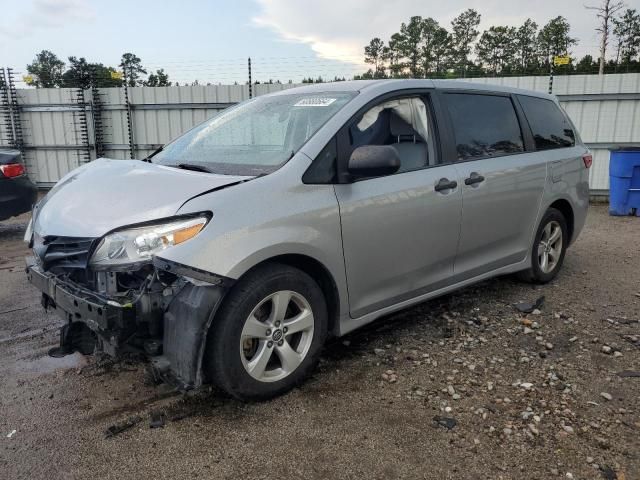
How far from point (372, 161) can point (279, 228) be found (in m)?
Result: 0.68

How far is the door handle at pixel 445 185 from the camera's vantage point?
139 inches

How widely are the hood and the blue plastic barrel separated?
7.87 meters

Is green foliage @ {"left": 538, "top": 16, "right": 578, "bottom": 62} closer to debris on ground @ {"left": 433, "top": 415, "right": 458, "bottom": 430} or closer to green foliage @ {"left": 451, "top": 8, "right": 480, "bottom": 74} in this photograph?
green foliage @ {"left": 451, "top": 8, "right": 480, "bottom": 74}

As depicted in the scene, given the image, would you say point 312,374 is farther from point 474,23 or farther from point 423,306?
point 474,23

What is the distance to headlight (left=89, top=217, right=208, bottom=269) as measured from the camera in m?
2.52

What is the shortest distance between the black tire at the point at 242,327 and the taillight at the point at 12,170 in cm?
576

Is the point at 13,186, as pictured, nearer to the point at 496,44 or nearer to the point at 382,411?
the point at 382,411

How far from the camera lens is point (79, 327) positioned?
2797 mm

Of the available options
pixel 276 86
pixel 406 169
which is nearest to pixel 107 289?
pixel 406 169

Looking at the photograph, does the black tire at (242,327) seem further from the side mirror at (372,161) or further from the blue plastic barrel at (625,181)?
the blue plastic barrel at (625,181)

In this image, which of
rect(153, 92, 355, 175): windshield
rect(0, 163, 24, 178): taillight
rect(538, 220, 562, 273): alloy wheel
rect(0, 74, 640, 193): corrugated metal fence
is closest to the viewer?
rect(153, 92, 355, 175): windshield

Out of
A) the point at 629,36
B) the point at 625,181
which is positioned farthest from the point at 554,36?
the point at 625,181

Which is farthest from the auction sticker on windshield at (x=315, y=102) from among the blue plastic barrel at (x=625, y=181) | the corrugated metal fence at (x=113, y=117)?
the corrugated metal fence at (x=113, y=117)

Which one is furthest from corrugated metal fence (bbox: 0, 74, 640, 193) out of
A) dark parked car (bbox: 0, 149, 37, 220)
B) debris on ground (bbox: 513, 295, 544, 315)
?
debris on ground (bbox: 513, 295, 544, 315)
